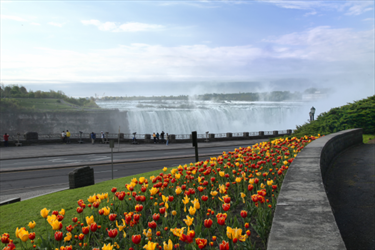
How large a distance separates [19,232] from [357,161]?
31.4ft

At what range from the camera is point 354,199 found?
18.9 feet

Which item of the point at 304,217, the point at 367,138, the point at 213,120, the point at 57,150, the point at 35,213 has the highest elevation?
the point at 213,120

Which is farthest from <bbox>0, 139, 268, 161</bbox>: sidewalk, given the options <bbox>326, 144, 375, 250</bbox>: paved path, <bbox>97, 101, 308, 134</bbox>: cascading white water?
<bbox>97, 101, 308, 134</bbox>: cascading white water

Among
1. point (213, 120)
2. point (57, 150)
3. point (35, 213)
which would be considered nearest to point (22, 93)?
point (213, 120)

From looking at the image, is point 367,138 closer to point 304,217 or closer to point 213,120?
point 304,217

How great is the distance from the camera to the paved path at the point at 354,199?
168 inches

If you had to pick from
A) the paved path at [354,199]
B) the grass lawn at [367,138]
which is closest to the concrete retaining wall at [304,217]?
the paved path at [354,199]

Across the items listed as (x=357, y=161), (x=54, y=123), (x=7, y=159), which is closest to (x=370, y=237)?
(x=357, y=161)

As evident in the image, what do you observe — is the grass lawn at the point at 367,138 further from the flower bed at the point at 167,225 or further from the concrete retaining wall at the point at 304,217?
the concrete retaining wall at the point at 304,217

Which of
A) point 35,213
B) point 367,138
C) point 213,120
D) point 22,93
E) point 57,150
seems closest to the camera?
point 35,213

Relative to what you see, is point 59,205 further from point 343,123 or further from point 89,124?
point 89,124

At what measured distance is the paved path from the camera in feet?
14.0

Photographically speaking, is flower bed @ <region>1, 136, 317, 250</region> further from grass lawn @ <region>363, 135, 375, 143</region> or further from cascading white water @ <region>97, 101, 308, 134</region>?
cascading white water @ <region>97, 101, 308, 134</region>

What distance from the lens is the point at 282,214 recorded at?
9.17 ft
